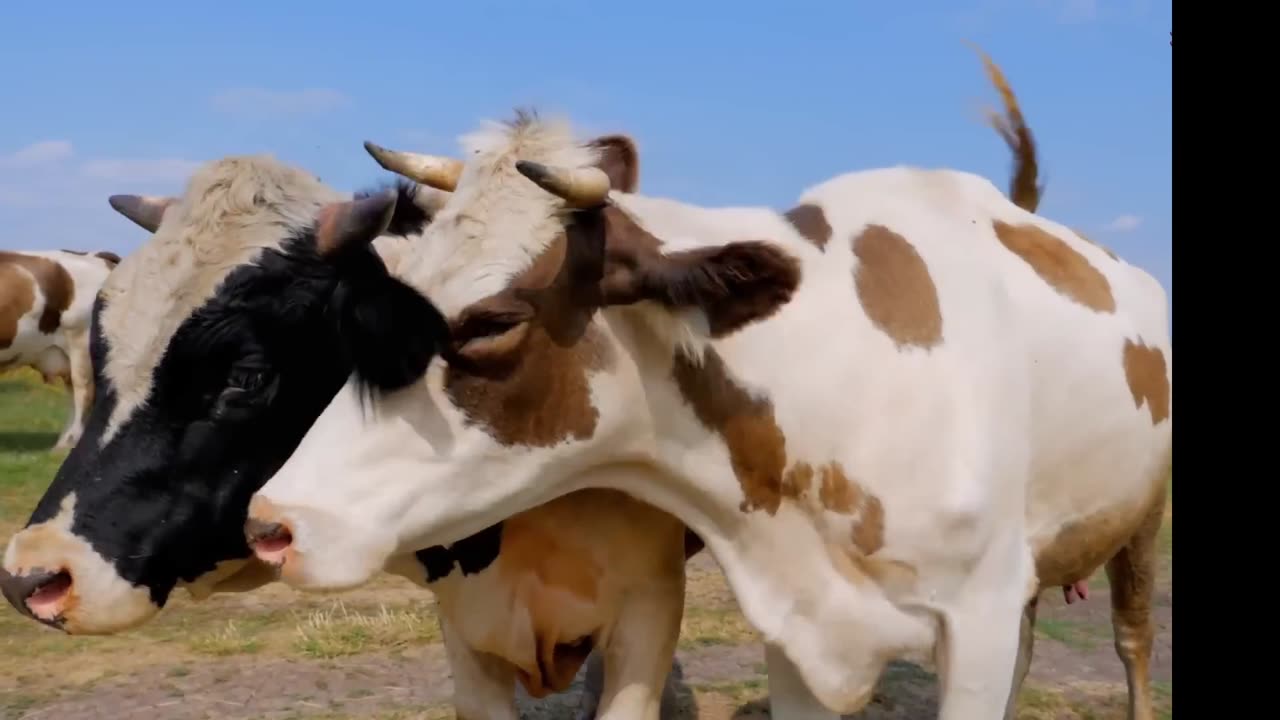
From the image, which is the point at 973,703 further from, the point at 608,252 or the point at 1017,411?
the point at 608,252

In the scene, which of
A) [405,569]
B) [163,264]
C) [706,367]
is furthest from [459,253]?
[405,569]

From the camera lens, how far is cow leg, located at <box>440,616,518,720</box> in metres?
3.34

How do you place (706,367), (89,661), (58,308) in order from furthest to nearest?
(58,308) → (89,661) → (706,367)

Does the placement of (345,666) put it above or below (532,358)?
below

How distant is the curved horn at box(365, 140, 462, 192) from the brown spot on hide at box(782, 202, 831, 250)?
98 cm

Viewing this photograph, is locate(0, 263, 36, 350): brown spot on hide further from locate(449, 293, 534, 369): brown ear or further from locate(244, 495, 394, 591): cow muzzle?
locate(449, 293, 534, 369): brown ear

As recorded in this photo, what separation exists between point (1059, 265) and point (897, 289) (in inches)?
37.2

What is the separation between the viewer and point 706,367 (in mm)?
2699

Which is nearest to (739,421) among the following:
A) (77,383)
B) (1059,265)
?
(1059,265)

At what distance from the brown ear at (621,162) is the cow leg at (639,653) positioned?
116 cm

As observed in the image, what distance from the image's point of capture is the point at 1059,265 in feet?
11.5

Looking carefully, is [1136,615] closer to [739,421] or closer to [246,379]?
[739,421]

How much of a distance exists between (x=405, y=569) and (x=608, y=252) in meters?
1.15

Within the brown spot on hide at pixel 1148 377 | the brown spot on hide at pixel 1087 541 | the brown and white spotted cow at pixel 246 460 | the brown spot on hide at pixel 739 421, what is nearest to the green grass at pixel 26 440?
the brown and white spotted cow at pixel 246 460
